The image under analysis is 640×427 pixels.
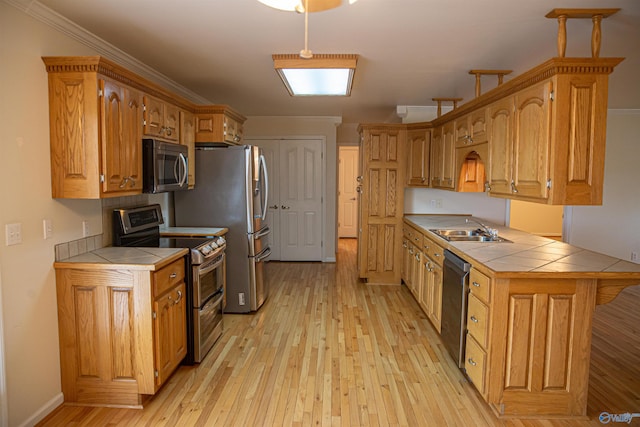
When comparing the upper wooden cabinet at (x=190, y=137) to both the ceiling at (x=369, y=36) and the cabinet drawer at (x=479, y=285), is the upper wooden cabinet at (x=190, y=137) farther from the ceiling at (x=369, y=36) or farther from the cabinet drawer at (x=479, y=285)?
the cabinet drawer at (x=479, y=285)

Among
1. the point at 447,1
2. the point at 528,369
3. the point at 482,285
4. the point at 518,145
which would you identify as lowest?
the point at 528,369

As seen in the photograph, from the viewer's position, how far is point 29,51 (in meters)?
2.20

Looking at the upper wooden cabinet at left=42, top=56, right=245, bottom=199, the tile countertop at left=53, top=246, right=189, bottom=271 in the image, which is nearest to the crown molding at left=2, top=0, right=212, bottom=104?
the upper wooden cabinet at left=42, top=56, right=245, bottom=199

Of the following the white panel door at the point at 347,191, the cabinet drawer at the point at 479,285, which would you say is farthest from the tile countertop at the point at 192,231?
the white panel door at the point at 347,191

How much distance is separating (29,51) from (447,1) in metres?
2.35

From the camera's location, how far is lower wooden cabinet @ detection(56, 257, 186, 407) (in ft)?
7.75

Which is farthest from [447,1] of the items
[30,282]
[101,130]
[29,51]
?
[30,282]

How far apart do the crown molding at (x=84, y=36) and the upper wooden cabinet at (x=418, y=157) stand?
2898 millimetres

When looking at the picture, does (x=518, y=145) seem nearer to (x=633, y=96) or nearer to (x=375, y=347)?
(x=375, y=347)

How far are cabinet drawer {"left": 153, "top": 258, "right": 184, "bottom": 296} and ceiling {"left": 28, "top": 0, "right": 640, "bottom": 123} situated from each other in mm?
1590

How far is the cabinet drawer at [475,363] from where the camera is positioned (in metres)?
2.42

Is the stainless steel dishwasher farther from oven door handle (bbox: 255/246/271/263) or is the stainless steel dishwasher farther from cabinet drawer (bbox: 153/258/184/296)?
cabinet drawer (bbox: 153/258/184/296)

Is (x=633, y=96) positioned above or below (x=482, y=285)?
above

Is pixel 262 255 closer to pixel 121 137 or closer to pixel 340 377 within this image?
pixel 340 377
